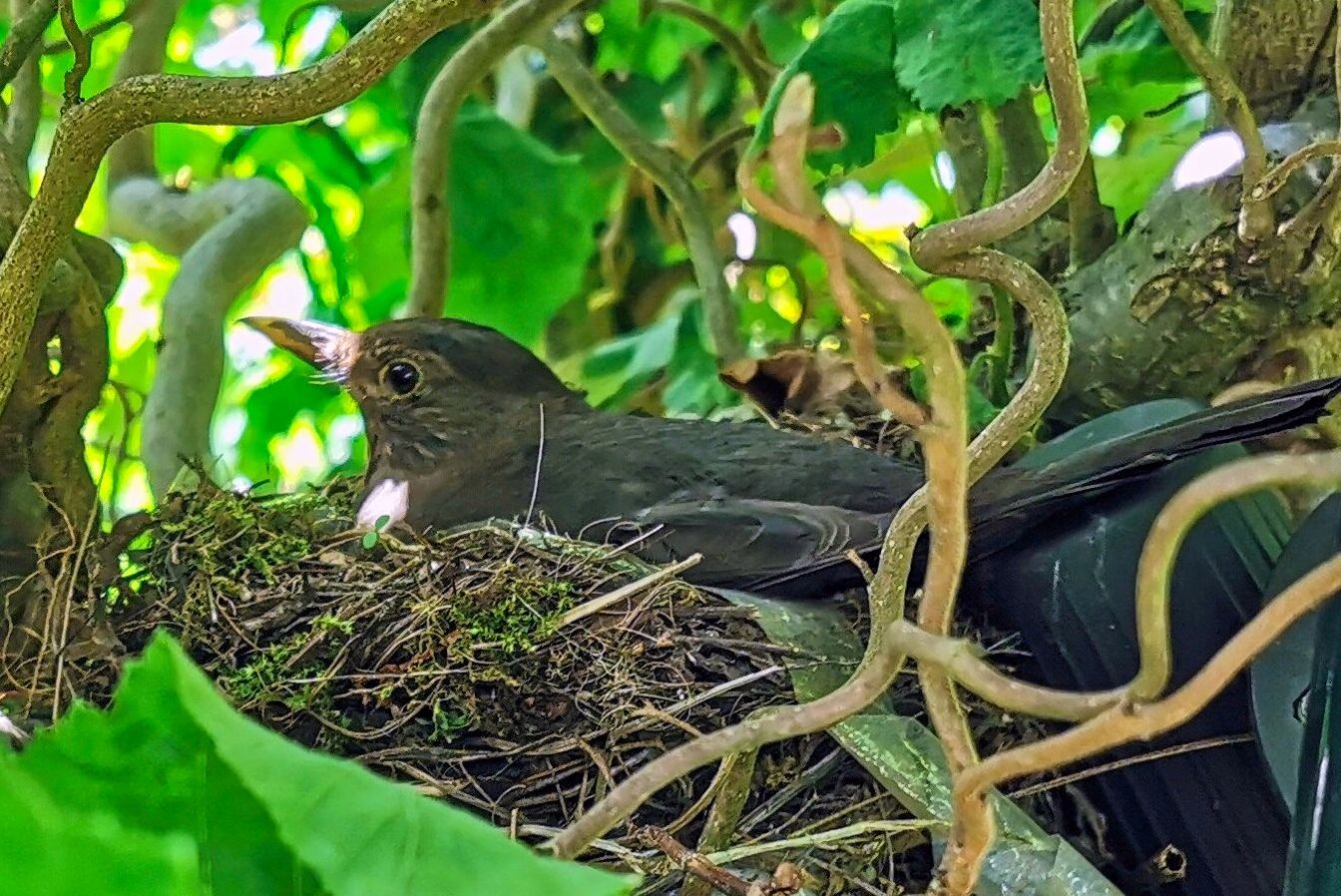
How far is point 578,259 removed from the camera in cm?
229

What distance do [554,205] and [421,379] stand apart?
39cm

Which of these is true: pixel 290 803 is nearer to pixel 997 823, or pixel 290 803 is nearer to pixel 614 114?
pixel 997 823

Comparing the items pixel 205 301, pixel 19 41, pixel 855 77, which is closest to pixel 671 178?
pixel 855 77

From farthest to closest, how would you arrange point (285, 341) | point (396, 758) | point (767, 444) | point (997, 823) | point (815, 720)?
point (285, 341), point (767, 444), point (396, 758), point (997, 823), point (815, 720)

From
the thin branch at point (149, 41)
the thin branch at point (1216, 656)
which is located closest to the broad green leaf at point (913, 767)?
the thin branch at point (1216, 656)

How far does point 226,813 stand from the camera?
2.09 ft

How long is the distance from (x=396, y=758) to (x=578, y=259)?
45.4 inches

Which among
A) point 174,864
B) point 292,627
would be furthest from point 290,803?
point 292,627

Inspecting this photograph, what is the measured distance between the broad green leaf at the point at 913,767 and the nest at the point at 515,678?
0.03 m

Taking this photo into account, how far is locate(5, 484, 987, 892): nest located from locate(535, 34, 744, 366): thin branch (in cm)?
74

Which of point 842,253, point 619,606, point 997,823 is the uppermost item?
point 842,253

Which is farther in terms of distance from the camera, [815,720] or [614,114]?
[614,114]

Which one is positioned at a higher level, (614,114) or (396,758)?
(614,114)

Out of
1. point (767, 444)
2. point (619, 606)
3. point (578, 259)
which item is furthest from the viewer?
point (578, 259)
